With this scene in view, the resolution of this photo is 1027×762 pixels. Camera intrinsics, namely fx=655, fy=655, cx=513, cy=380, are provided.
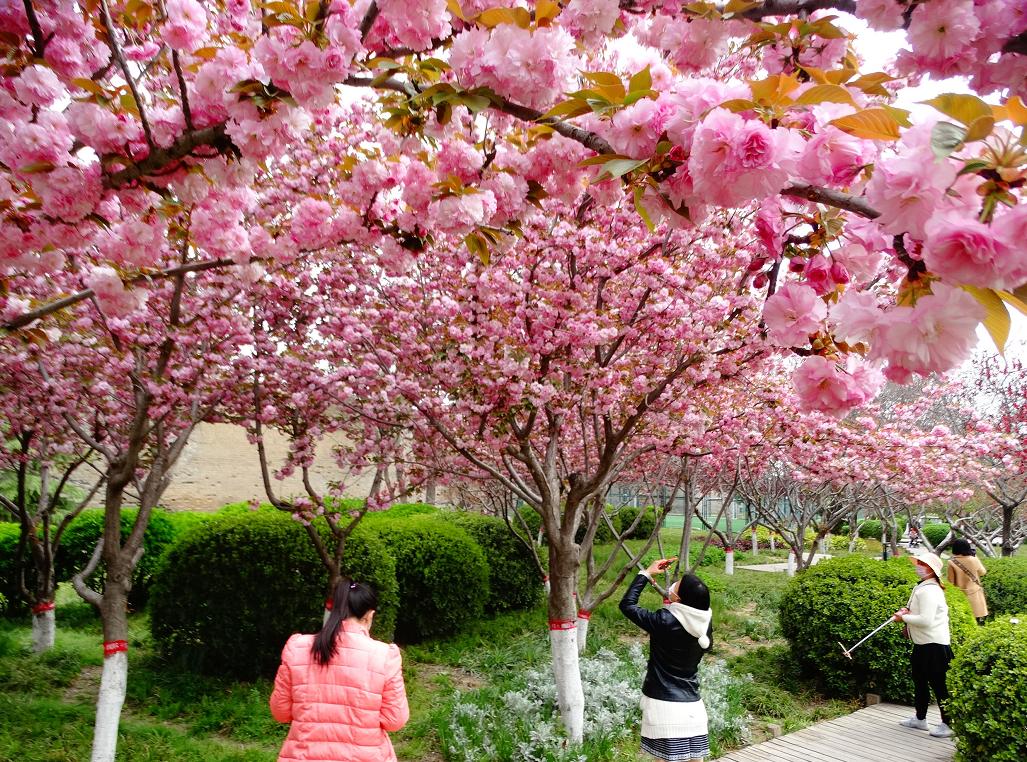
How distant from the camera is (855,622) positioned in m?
6.12

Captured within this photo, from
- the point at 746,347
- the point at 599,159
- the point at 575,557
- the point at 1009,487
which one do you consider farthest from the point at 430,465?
the point at 1009,487

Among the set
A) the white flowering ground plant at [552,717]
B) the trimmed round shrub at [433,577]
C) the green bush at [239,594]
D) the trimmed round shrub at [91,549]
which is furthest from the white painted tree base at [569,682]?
the trimmed round shrub at [91,549]

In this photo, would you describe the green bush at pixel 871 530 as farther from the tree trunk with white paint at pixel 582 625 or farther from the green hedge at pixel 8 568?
the green hedge at pixel 8 568

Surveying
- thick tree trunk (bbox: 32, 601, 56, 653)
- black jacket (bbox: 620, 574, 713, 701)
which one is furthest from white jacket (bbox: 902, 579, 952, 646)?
thick tree trunk (bbox: 32, 601, 56, 653)

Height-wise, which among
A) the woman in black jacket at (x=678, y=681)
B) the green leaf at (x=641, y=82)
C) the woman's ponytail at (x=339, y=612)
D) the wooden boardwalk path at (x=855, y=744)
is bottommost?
the wooden boardwalk path at (x=855, y=744)

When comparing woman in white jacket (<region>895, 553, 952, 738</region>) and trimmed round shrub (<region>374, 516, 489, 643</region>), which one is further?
trimmed round shrub (<region>374, 516, 489, 643</region>)

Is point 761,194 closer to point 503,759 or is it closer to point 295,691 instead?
point 295,691

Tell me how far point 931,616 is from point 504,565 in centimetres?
550

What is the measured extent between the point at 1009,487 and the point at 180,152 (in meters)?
16.2

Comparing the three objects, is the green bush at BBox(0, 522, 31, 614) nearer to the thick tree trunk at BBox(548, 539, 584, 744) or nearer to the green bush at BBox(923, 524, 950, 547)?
the thick tree trunk at BBox(548, 539, 584, 744)

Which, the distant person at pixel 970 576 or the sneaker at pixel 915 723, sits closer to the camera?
the sneaker at pixel 915 723

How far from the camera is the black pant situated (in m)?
5.11

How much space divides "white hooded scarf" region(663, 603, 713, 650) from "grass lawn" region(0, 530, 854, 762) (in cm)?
140

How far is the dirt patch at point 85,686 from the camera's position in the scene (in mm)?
5555
